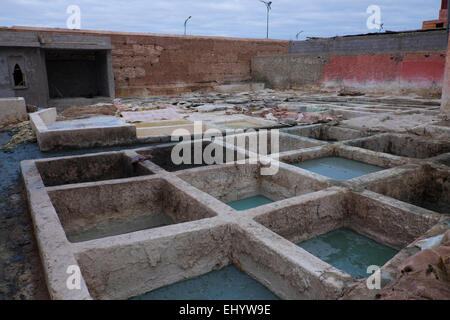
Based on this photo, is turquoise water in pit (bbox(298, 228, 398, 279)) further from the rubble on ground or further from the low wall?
the low wall

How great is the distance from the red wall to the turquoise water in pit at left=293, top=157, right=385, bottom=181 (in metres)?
7.56

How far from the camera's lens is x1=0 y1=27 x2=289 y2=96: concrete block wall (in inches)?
555

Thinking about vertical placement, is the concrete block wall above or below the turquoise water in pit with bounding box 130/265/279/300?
above

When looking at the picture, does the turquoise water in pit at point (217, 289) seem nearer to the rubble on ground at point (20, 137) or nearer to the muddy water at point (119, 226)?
the muddy water at point (119, 226)

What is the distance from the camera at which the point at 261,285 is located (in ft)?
8.42

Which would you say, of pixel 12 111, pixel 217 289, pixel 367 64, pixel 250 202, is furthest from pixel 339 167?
pixel 367 64

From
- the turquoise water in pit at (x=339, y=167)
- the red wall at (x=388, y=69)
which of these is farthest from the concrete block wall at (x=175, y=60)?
the turquoise water in pit at (x=339, y=167)

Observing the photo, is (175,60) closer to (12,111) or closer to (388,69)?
(12,111)

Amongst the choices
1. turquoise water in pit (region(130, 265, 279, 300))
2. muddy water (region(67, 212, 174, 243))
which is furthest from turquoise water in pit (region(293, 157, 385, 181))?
turquoise water in pit (region(130, 265, 279, 300))

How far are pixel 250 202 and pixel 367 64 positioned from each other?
10.0 metres

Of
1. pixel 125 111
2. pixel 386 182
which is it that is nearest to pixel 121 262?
pixel 386 182

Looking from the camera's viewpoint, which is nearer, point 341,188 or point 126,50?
point 341,188
